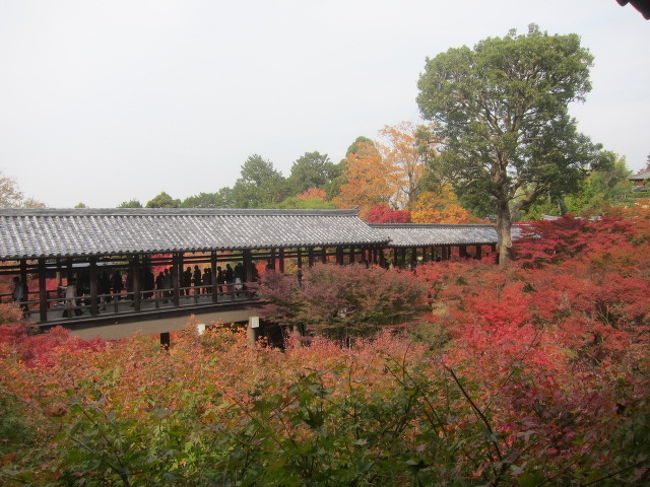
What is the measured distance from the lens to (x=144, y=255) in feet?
57.9

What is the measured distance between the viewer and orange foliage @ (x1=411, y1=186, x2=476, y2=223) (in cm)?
3521

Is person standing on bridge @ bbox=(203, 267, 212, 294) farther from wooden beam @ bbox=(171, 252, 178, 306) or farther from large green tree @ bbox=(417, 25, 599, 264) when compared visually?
large green tree @ bbox=(417, 25, 599, 264)

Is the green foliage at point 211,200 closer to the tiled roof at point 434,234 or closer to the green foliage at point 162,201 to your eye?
the green foliage at point 162,201

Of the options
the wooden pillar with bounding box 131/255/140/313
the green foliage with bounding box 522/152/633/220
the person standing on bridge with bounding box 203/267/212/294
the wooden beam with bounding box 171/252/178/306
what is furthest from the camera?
the green foliage with bounding box 522/152/633/220

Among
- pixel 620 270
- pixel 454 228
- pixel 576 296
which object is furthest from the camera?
pixel 454 228

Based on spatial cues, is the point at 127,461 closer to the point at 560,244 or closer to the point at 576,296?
the point at 576,296

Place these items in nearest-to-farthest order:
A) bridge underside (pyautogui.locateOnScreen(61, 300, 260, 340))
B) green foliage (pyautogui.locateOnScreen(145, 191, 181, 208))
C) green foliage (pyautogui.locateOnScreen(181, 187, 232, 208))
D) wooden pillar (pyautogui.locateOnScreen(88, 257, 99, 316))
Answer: bridge underside (pyautogui.locateOnScreen(61, 300, 260, 340)) → wooden pillar (pyautogui.locateOnScreen(88, 257, 99, 316)) → green foliage (pyautogui.locateOnScreen(145, 191, 181, 208)) → green foliage (pyautogui.locateOnScreen(181, 187, 232, 208))

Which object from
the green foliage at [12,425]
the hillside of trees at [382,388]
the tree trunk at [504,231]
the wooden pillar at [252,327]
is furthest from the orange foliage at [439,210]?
the green foliage at [12,425]

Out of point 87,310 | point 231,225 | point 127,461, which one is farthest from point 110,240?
point 127,461

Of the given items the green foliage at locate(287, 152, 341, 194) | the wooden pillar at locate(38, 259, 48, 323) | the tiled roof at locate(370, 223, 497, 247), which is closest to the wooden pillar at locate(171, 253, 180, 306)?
the wooden pillar at locate(38, 259, 48, 323)

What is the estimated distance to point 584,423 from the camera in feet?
10.6

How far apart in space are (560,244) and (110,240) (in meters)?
17.5

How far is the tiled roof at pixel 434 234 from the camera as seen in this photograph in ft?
82.1

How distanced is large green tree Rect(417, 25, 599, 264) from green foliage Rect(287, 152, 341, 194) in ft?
140
